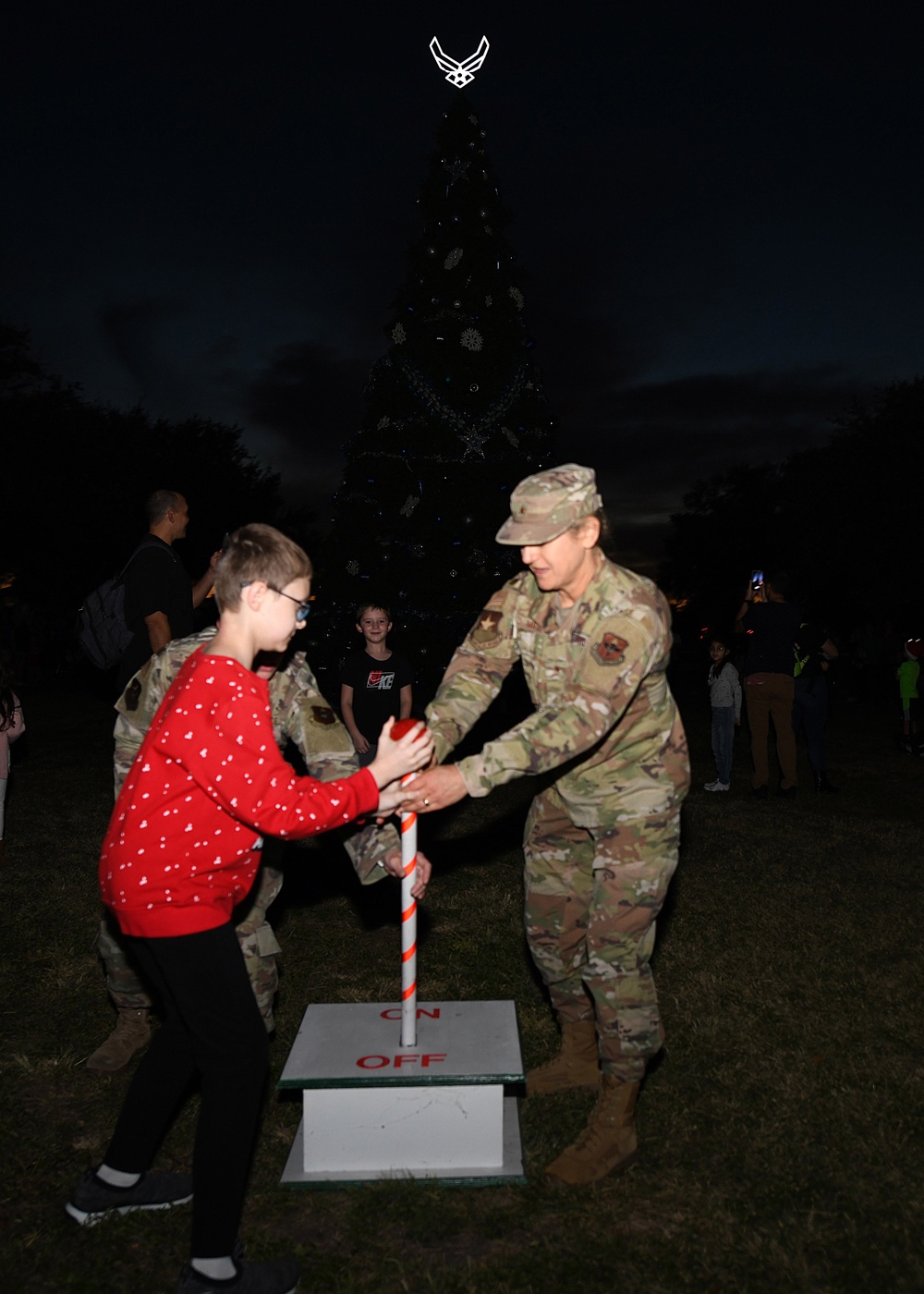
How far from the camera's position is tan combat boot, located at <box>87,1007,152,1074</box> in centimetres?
490

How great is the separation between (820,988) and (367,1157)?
10.7 ft

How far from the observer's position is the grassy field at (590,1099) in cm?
354

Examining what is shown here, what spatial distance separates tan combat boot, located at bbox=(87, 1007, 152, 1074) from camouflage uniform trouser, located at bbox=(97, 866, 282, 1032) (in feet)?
1.39

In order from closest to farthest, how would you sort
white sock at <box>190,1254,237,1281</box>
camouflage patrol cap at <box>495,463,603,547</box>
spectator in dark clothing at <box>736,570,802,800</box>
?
white sock at <box>190,1254,237,1281</box> → camouflage patrol cap at <box>495,463,603,547</box> → spectator in dark clothing at <box>736,570,802,800</box>

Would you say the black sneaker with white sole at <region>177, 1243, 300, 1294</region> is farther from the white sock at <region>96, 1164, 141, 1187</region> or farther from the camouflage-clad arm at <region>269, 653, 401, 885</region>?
the camouflage-clad arm at <region>269, 653, 401, 885</region>

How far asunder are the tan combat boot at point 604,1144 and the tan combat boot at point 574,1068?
553mm

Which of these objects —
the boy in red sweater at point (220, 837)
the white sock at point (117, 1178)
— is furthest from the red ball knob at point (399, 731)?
the white sock at point (117, 1178)

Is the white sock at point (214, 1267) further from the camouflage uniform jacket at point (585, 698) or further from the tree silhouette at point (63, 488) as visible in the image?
the tree silhouette at point (63, 488)

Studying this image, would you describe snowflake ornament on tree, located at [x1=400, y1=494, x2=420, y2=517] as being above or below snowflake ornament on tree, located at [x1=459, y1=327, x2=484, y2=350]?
below

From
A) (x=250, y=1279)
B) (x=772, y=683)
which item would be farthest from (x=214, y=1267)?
(x=772, y=683)

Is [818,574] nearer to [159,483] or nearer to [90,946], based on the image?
[159,483]

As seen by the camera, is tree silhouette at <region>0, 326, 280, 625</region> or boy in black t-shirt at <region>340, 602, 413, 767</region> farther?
tree silhouette at <region>0, 326, 280, 625</region>

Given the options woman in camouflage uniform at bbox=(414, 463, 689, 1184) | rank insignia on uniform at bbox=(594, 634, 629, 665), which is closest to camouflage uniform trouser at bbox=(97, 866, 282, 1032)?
woman in camouflage uniform at bbox=(414, 463, 689, 1184)

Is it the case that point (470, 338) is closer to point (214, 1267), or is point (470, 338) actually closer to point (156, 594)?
point (156, 594)
